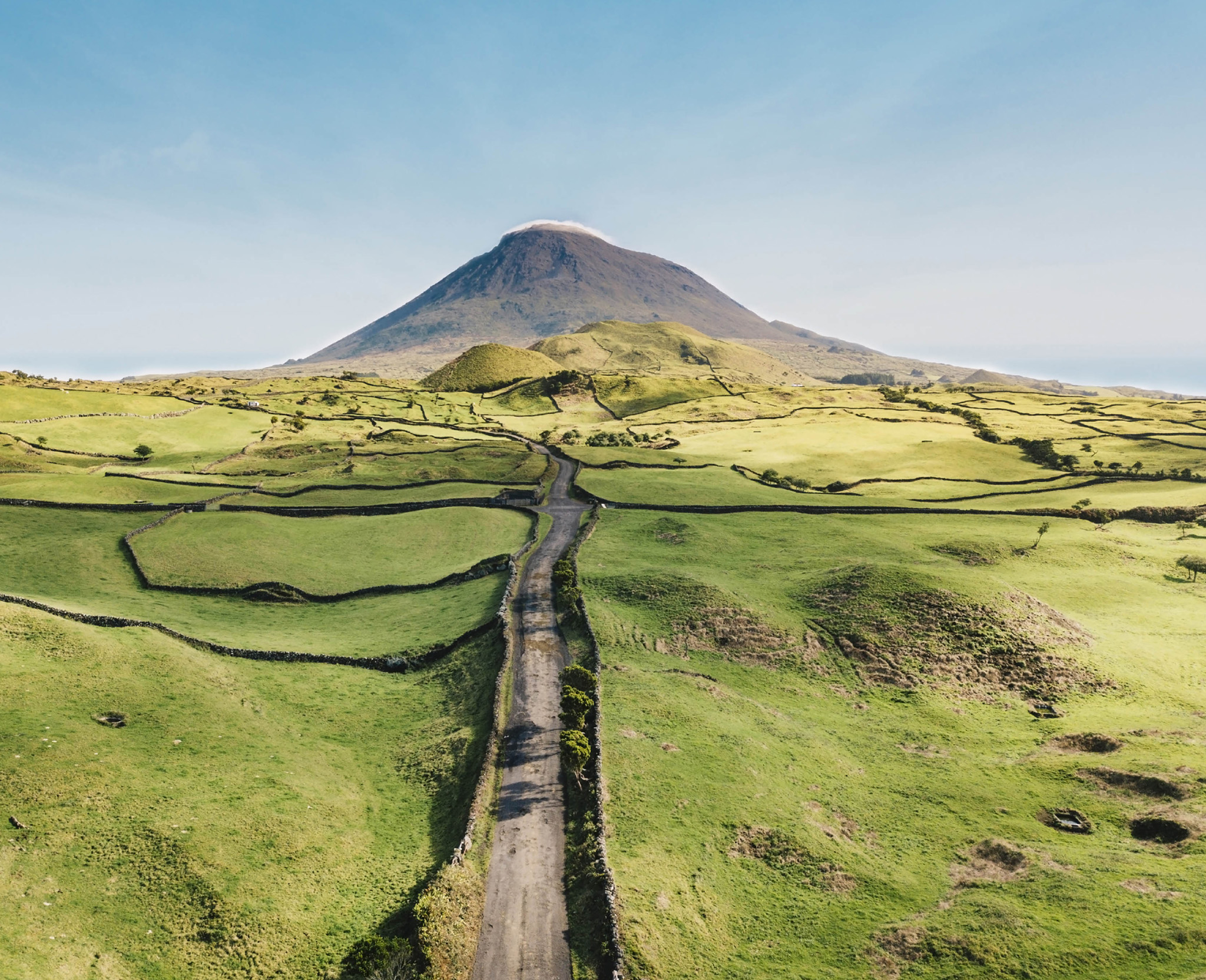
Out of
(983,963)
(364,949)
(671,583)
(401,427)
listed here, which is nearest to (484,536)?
(671,583)

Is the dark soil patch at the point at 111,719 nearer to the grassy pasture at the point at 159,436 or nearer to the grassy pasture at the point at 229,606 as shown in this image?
the grassy pasture at the point at 229,606

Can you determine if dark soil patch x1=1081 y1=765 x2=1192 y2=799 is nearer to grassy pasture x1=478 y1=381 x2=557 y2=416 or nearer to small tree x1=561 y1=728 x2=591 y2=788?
small tree x1=561 y1=728 x2=591 y2=788

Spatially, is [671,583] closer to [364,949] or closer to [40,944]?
[364,949]

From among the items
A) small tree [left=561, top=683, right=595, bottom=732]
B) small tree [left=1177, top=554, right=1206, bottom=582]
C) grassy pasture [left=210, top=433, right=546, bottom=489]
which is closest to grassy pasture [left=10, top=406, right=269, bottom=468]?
grassy pasture [left=210, top=433, right=546, bottom=489]

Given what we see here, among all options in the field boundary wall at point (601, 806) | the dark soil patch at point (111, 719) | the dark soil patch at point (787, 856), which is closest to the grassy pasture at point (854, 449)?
the field boundary wall at point (601, 806)

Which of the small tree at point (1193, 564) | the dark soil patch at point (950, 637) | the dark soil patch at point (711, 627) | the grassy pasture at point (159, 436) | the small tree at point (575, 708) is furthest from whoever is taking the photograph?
the grassy pasture at point (159, 436)
